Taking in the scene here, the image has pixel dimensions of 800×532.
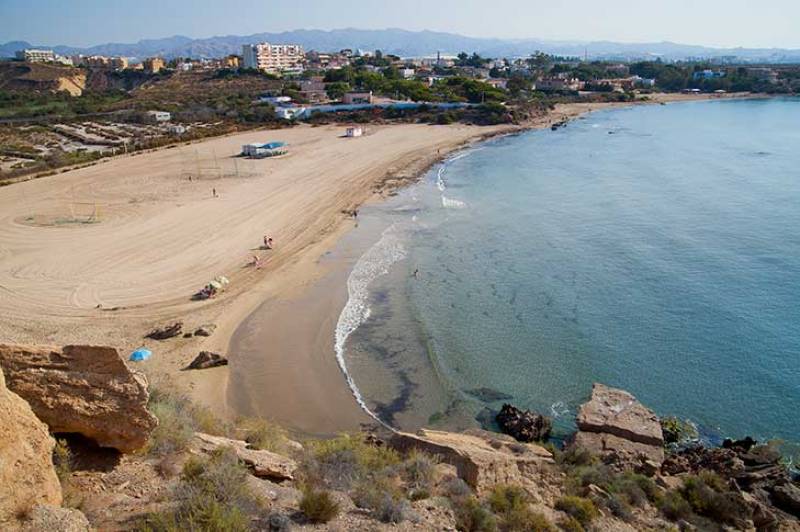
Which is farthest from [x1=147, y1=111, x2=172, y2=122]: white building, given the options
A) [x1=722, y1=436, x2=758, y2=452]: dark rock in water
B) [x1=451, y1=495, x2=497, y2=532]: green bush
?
[x1=451, y1=495, x2=497, y2=532]: green bush

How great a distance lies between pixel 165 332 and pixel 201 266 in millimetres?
6757

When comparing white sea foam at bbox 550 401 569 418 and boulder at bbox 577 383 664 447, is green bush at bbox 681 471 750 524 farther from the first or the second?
white sea foam at bbox 550 401 569 418

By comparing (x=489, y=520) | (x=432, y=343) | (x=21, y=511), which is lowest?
(x=432, y=343)

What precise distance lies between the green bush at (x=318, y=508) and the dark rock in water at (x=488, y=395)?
9.39m

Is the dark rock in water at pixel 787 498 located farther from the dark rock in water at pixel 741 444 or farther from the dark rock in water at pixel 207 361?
the dark rock in water at pixel 207 361

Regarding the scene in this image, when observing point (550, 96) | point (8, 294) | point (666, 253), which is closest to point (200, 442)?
point (8, 294)

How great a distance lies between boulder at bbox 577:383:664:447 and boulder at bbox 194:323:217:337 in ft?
39.6

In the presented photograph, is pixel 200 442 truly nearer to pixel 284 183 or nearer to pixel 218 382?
pixel 218 382

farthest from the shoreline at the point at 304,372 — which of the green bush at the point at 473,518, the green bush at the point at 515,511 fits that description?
the green bush at the point at 473,518

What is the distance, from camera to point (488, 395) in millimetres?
17062

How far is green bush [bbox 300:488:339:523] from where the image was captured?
Result: 25.8ft

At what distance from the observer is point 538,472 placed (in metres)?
11.4

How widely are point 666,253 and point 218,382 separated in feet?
75.4

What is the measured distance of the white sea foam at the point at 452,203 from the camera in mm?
38569
